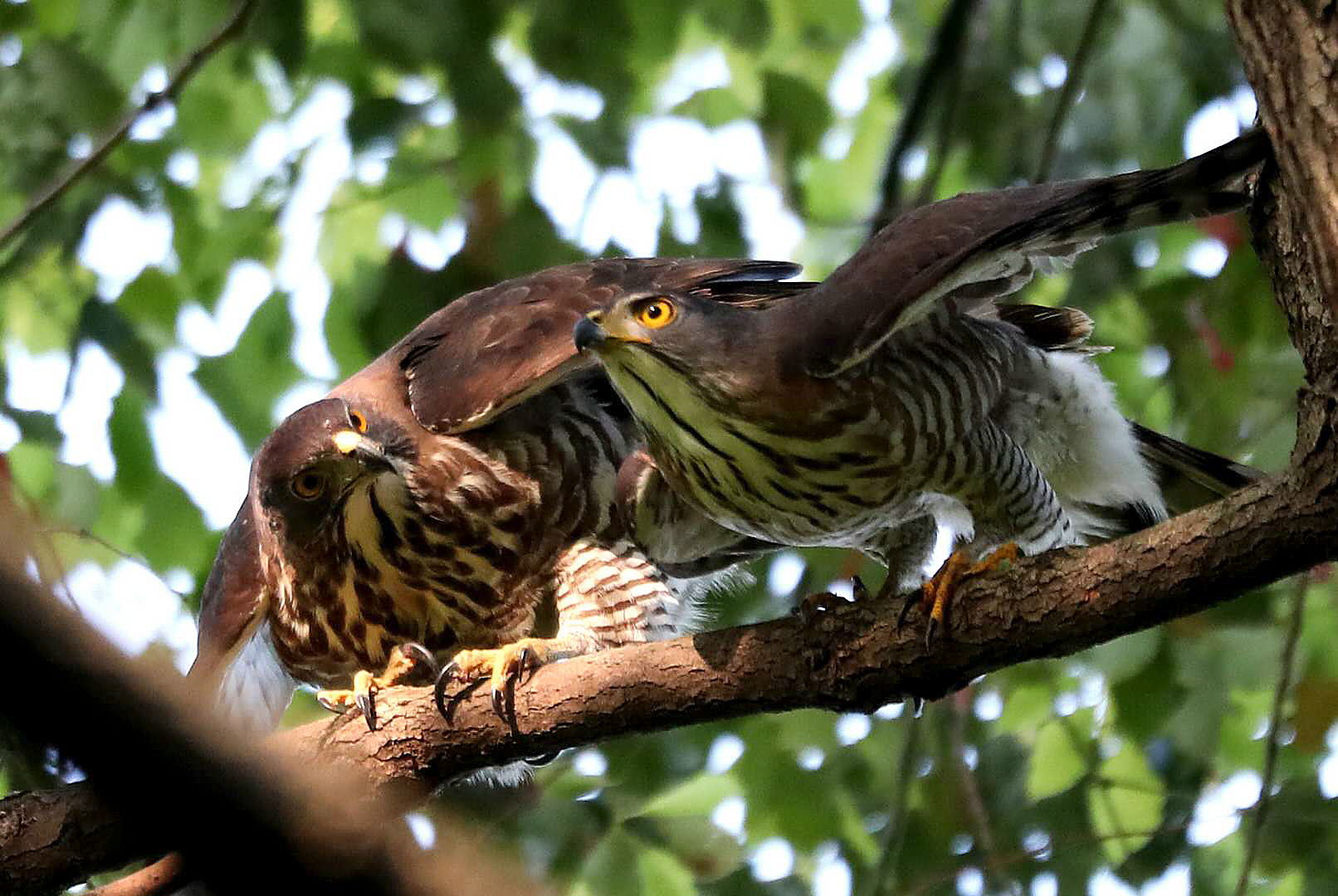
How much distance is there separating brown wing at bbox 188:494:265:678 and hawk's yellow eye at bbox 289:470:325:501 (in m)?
0.35

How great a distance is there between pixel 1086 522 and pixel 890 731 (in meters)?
1.19

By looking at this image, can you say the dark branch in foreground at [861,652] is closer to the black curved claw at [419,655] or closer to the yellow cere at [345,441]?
the black curved claw at [419,655]

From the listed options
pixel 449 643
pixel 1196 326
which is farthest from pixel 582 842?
pixel 1196 326

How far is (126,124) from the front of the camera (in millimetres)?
4227

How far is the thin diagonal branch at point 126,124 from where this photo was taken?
4113 mm

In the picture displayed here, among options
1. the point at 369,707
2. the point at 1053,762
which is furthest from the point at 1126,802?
the point at 369,707

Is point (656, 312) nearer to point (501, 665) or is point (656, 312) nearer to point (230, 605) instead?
point (501, 665)

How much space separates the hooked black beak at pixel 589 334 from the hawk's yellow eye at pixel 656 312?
104mm

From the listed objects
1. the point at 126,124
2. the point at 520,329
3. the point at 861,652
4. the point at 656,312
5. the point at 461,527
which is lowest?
the point at 861,652

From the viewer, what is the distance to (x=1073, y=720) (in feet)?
15.5

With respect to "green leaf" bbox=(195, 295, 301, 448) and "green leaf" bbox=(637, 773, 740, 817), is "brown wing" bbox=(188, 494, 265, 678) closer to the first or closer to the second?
"green leaf" bbox=(195, 295, 301, 448)

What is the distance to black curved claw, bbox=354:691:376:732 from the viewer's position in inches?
121

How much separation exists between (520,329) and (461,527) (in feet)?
1.68

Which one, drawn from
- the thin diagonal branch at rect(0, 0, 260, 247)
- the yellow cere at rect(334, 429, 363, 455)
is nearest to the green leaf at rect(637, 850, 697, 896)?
the yellow cere at rect(334, 429, 363, 455)
